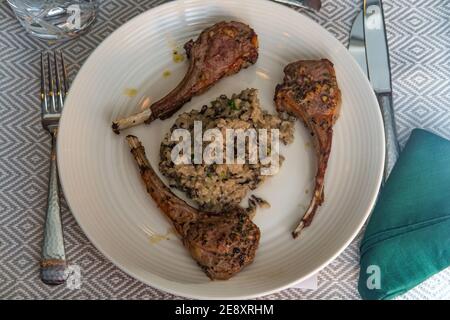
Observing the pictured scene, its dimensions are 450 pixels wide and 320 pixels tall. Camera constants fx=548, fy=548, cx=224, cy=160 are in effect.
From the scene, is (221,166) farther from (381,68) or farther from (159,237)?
(381,68)

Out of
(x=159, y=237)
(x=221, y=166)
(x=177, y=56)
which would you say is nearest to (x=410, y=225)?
(x=221, y=166)

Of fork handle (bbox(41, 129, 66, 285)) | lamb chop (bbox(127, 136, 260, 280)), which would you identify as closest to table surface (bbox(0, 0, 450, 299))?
fork handle (bbox(41, 129, 66, 285))

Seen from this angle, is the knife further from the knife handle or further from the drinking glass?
the drinking glass

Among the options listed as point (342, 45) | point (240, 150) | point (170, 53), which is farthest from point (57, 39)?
point (342, 45)

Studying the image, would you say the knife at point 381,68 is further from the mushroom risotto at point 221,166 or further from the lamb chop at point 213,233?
the lamb chop at point 213,233

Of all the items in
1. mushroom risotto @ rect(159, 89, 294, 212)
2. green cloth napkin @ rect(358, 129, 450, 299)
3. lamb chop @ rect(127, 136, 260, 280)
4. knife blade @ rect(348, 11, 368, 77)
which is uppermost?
knife blade @ rect(348, 11, 368, 77)

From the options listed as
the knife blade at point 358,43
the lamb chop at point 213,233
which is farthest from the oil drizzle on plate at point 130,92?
the knife blade at point 358,43
